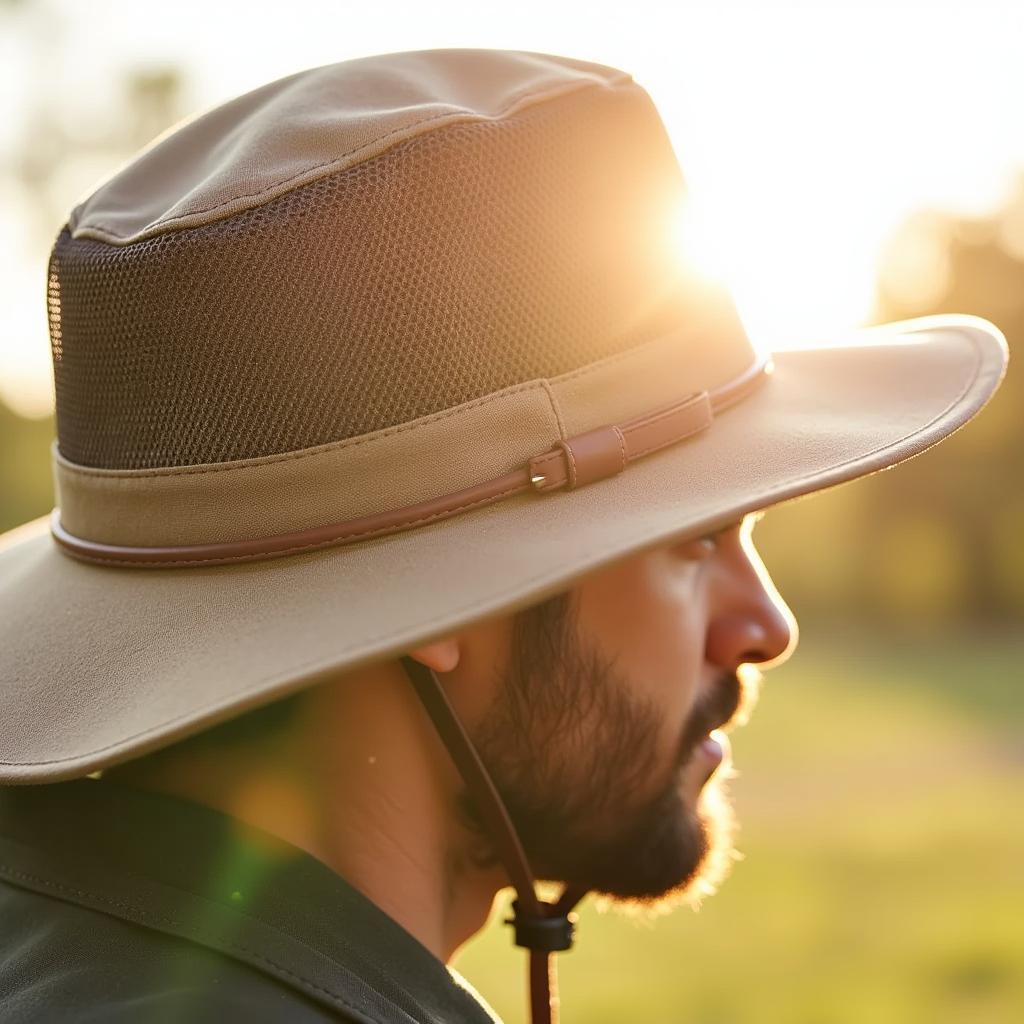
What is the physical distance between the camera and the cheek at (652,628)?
2031 millimetres

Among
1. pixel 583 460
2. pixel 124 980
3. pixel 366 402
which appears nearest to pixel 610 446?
pixel 583 460

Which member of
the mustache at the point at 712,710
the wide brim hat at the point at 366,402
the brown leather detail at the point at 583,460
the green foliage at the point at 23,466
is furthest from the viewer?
the green foliage at the point at 23,466

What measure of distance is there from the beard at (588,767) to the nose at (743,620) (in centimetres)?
6

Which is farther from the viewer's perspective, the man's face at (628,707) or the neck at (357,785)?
the man's face at (628,707)

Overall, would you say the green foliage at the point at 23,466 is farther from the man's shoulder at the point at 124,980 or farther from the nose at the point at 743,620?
the man's shoulder at the point at 124,980

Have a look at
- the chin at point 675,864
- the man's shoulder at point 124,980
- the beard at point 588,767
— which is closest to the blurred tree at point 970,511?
the chin at point 675,864

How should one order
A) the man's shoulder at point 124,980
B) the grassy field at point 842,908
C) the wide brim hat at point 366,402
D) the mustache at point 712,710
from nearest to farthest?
1. the man's shoulder at point 124,980
2. the wide brim hat at point 366,402
3. the mustache at point 712,710
4. the grassy field at point 842,908

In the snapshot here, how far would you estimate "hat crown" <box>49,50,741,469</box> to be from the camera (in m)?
1.75

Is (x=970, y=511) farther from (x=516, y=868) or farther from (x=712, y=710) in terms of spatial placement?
(x=516, y=868)

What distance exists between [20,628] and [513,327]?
88 cm

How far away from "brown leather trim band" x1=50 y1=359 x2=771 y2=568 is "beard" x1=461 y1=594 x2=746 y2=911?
0.27m

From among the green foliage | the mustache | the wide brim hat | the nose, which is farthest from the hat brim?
the green foliage

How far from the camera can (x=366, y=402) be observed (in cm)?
177

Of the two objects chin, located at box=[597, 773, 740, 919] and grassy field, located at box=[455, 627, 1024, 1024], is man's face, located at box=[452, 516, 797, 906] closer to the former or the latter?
chin, located at box=[597, 773, 740, 919]
